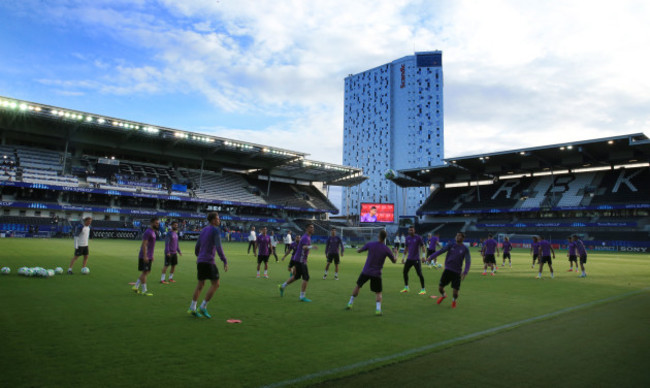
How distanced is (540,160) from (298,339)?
6314cm

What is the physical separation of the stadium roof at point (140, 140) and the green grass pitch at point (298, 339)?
39.7 metres

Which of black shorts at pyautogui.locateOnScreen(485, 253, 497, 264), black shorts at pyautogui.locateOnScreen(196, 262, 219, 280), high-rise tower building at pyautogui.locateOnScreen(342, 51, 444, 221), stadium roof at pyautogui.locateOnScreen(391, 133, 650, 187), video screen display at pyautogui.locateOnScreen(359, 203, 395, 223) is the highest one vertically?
high-rise tower building at pyautogui.locateOnScreen(342, 51, 444, 221)

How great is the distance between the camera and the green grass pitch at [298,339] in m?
4.66

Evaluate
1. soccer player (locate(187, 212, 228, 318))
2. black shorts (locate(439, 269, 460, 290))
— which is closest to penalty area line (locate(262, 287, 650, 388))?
black shorts (locate(439, 269, 460, 290))

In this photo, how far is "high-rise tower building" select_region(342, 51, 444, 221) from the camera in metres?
109

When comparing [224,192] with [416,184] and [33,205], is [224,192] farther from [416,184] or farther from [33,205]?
[416,184]

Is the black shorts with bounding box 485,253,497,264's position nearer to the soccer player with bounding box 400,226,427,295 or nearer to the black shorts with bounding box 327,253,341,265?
the soccer player with bounding box 400,226,427,295

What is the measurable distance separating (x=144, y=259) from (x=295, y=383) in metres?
7.22

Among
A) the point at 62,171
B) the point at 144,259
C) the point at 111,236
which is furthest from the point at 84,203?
the point at 144,259

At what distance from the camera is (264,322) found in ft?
24.5

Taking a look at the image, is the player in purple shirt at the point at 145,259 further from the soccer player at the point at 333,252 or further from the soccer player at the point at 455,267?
the soccer player at the point at 455,267

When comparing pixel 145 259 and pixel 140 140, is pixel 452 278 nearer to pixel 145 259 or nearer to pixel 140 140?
pixel 145 259

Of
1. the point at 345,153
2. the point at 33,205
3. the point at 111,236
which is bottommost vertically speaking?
the point at 111,236

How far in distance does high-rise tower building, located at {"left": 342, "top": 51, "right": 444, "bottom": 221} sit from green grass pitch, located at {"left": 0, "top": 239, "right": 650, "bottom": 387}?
96096 millimetres
